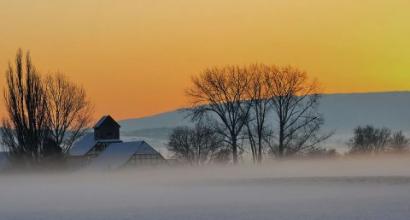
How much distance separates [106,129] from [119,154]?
1492 centimetres

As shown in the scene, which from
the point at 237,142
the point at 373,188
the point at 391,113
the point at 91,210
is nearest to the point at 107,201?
the point at 91,210

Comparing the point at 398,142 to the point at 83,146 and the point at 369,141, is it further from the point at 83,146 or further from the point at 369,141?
the point at 83,146

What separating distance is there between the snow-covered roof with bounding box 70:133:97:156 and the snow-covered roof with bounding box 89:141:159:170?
8.68 m

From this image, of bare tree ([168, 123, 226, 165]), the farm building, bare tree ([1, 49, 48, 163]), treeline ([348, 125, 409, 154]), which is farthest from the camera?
treeline ([348, 125, 409, 154])

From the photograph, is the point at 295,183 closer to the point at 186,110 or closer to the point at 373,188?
the point at 373,188

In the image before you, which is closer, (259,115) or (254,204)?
(254,204)

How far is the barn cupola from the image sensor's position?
351ft

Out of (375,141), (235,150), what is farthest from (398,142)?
(235,150)

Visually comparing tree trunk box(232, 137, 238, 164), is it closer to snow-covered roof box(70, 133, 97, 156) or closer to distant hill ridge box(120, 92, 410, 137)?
snow-covered roof box(70, 133, 97, 156)

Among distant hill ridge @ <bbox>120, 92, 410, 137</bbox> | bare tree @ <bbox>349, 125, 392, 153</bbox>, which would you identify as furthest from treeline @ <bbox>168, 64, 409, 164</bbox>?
distant hill ridge @ <bbox>120, 92, 410, 137</bbox>

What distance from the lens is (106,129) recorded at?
10775 cm

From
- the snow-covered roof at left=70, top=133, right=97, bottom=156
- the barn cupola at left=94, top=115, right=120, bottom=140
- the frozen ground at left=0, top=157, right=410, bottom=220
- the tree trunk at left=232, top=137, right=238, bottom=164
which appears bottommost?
the frozen ground at left=0, top=157, right=410, bottom=220

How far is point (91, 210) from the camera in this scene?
92.2ft

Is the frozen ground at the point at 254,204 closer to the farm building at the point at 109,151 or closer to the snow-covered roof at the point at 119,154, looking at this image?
the snow-covered roof at the point at 119,154
